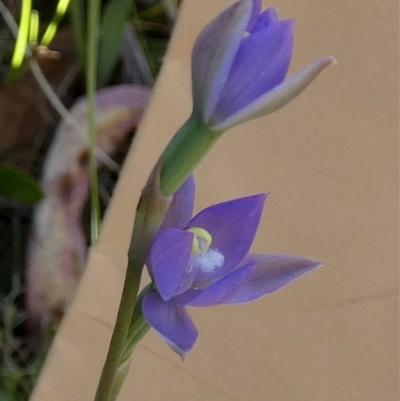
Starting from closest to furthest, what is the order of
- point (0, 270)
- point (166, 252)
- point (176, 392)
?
point (166, 252), point (176, 392), point (0, 270)

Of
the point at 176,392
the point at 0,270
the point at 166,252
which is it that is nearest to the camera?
the point at 166,252

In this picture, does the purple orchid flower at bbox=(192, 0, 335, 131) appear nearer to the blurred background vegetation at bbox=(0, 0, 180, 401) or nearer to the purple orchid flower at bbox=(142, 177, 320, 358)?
the purple orchid flower at bbox=(142, 177, 320, 358)

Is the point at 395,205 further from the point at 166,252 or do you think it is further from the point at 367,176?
the point at 166,252

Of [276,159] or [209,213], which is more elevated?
[209,213]

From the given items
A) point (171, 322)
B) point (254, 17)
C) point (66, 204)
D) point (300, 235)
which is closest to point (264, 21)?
point (254, 17)

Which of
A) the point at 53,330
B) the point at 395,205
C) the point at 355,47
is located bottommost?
the point at 53,330

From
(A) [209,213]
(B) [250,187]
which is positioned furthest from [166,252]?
(B) [250,187]

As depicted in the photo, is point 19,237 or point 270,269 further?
point 19,237

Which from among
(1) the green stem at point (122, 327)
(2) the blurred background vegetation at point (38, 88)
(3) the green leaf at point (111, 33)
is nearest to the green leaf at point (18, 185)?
(2) the blurred background vegetation at point (38, 88)
